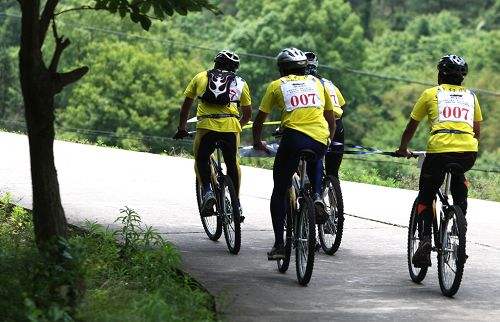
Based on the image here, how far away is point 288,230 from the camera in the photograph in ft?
32.9

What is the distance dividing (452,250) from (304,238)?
3.41ft

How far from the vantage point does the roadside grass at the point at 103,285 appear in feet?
24.1

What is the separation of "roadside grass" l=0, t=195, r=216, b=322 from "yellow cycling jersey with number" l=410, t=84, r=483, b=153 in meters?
1.98

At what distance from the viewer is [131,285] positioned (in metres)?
9.11

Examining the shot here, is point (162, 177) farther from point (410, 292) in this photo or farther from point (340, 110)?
point (410, 292)

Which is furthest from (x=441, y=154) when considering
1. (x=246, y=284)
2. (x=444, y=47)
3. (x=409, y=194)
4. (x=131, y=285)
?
(x=444, y=47)

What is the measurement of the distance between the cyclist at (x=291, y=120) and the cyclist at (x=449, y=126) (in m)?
0.69

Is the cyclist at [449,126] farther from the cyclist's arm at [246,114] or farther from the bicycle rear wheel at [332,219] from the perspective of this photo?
the cyclist's arm at [246,114]

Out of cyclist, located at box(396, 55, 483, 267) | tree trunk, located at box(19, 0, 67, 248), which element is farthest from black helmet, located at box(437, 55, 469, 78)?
tree trunk, located at box(19, 0, 67, 248)

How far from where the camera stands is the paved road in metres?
8.98

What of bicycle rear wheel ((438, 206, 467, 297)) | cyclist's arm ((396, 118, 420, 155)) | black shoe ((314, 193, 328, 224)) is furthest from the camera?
black shoe ((314, 193, 328, 224))

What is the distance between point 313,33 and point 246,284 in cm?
7271

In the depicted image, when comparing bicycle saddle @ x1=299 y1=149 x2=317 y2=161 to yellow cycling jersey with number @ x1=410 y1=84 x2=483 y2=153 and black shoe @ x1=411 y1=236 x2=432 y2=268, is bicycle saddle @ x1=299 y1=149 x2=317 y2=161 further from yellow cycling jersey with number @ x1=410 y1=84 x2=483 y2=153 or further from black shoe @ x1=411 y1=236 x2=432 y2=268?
black shoe @ x1=411 y1=236 x2=432 y2=268

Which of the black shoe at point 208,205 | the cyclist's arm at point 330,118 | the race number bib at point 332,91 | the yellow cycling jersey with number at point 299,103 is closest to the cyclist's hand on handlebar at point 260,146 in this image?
the yellow cycling jersey with number at point 299,103
